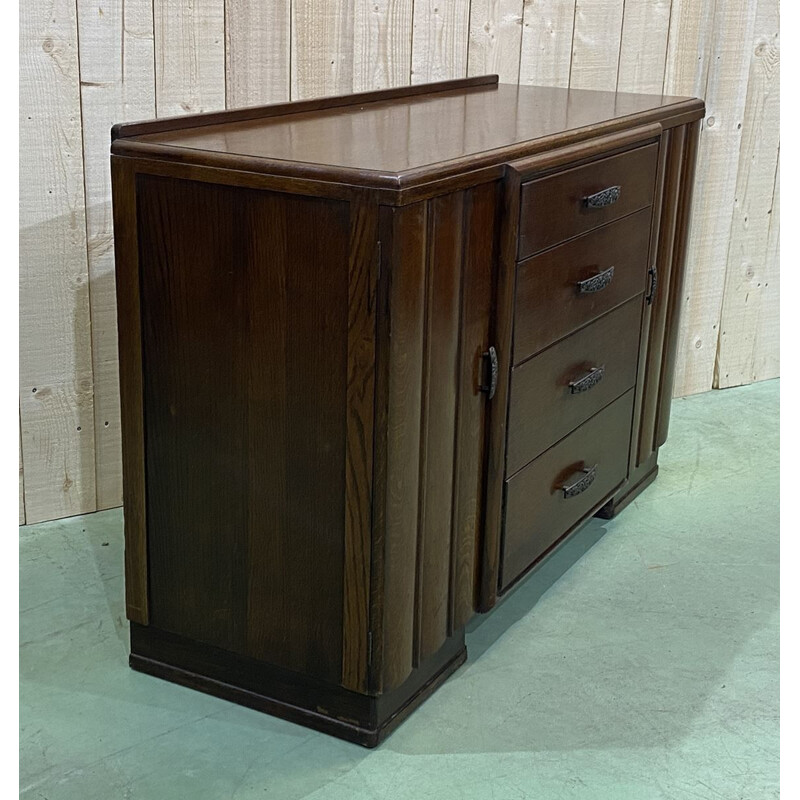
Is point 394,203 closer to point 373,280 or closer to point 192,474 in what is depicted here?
point 373,280

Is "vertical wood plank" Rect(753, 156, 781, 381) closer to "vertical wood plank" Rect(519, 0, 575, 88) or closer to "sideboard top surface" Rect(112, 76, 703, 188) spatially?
"vertical wood plank" Rect(519, 0, 575, 88)

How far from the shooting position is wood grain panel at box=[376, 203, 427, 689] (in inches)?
63.9

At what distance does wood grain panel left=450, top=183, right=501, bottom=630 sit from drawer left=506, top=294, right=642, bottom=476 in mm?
87

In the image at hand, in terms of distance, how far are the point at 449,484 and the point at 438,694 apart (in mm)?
376

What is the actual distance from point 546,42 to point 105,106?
1.18m

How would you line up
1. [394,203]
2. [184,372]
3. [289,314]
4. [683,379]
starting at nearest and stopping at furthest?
[394,203] < [289,314] < [184,372] < [683,379]

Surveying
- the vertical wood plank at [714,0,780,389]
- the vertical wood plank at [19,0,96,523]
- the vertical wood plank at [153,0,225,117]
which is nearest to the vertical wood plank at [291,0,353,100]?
the vertical wood plank at [153,0,225,117]

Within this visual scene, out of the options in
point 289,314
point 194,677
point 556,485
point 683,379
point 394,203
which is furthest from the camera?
point 683,379

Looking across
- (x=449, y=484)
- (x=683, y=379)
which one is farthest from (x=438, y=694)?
(x=683, y=379)

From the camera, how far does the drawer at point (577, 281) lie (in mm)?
1948

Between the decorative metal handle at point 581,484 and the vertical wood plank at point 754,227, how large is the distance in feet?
4.41

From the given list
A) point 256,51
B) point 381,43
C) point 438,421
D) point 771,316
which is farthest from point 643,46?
point 438,421

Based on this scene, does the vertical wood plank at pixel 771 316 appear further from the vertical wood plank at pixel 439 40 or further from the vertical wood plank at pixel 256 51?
the vertical wood plank at pixel 256 51

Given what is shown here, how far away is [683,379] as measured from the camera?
11.5 ft
